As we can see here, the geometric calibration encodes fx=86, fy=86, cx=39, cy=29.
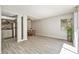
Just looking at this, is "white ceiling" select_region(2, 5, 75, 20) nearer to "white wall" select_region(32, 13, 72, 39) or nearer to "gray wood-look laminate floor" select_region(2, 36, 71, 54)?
"white wall" select_region(32, 13, 72, 39)

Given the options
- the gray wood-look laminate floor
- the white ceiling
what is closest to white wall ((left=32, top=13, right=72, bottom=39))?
the gray wood-look laminate floor

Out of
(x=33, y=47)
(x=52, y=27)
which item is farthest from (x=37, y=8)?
(x=52, y=27)

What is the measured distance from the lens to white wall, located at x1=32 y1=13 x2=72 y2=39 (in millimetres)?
4102

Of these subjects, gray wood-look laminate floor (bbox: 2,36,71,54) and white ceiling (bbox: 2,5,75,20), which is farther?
gray wood-look laminate floor (bbox: 2,36,71,54)

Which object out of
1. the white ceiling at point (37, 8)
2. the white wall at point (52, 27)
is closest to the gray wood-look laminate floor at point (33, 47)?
the white wall at point (52, 27)

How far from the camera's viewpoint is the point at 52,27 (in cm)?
440

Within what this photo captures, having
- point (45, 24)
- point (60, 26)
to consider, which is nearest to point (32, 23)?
point (45, 24)

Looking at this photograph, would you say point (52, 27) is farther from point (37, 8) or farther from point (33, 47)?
point (37, 8)

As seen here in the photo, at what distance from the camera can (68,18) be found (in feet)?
13.6

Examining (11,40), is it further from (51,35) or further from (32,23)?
(51,35)

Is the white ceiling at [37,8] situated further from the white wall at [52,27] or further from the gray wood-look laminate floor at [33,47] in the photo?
the gray wood-look laminate floor at [33,47]

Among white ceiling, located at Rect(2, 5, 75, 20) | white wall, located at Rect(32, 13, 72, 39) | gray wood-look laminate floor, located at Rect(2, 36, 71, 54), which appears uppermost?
white ceiling, located at Rect(2, 5, 75, 20)

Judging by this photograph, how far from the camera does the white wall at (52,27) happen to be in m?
4.10

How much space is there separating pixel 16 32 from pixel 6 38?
2.05ft
